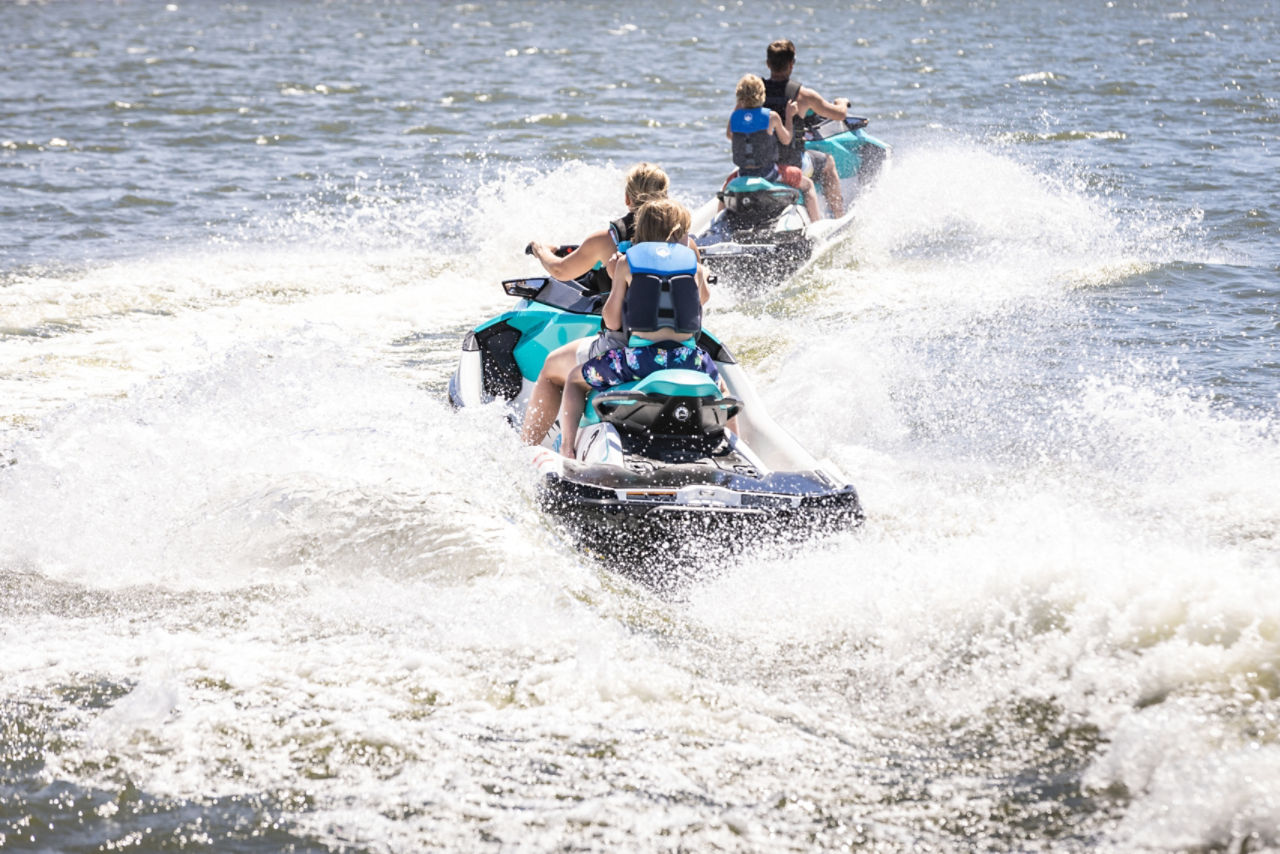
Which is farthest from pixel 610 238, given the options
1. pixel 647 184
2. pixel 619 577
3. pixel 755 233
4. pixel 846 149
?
pixel 846 149

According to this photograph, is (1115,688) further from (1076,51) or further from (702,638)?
(1076,51)

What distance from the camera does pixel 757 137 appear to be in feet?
34.6

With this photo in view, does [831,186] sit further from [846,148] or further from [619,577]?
[619,577]

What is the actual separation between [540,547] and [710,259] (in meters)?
5.23

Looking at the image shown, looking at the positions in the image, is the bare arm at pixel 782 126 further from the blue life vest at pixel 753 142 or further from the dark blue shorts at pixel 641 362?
the dark blue shorts at pixel 641 362

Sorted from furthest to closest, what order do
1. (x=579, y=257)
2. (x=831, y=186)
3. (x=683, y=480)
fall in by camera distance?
(x=831, y=186)
(x=579, y=257)
(x=683, y=480)

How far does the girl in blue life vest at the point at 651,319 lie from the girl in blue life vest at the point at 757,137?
486 centimetres

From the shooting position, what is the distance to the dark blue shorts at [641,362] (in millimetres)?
5590

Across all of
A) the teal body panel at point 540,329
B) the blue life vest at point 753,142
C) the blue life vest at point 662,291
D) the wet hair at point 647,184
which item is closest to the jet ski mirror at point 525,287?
the teal body panel at point 540,329

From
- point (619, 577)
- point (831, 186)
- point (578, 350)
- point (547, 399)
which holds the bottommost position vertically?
point (619, 577)

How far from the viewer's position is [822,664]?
14.7 ft

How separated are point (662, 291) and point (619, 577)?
125 cm

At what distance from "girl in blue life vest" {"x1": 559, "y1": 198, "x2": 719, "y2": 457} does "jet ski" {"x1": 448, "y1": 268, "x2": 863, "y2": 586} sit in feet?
0.30

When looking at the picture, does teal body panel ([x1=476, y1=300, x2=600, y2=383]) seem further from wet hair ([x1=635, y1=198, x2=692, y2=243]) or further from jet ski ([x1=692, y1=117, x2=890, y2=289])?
jet ski ([x1=692, y1=117, x2=890, y2=289])
